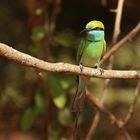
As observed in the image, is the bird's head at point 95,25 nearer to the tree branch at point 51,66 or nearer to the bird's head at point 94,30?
the bird's head at point 94,30

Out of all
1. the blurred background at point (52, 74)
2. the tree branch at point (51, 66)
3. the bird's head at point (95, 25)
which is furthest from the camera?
the blurred background at point (52, 74)

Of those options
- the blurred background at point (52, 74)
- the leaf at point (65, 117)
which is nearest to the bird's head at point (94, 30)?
the blurred background at point (52, 74)

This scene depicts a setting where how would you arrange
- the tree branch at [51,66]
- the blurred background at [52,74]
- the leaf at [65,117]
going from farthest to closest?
the leaf at [65,117] < the blurred background at [52,74] < the tree branch at [51,66]

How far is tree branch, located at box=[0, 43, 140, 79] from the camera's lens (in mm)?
1935

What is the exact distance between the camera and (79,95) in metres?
2.61

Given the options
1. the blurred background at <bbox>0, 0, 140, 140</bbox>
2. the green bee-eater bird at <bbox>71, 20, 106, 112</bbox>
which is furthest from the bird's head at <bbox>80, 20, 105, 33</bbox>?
the blurred background at <bbox>0, 0, 140, 140</bbox>

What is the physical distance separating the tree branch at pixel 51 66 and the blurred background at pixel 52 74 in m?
0.82

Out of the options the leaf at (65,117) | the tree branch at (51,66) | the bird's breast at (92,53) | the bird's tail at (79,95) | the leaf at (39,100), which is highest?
the tree branch at (51,66)

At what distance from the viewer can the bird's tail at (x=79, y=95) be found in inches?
101

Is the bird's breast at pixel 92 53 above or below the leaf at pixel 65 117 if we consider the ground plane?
above

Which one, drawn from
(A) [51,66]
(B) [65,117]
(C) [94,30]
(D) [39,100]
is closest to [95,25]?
(C) [94,30]

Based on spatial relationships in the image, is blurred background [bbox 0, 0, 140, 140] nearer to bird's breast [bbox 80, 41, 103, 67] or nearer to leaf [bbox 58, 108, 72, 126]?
leaf [bbox 58, 108, 72, 126]

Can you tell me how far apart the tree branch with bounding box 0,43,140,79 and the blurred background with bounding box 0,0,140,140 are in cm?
82

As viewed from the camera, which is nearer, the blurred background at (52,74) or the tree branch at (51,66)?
the tree branch at (51,66)
